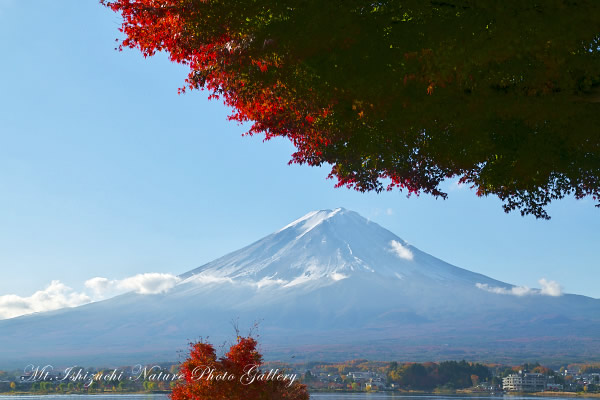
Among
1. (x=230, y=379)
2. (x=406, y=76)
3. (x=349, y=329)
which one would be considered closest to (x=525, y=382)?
(x=349, y=329)

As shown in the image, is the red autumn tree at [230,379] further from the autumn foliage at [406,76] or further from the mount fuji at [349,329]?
the mount fuji at [349,329]

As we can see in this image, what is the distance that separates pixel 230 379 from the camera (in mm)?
11406

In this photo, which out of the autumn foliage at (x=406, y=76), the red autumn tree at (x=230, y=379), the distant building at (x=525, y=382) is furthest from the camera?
the distant building at (x=525, y=382)

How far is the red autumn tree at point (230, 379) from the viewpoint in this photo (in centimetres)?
1129

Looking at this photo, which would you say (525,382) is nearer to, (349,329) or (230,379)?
(349,329)

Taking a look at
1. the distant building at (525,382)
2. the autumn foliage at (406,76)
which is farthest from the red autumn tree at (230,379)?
the distant building at (525,382)

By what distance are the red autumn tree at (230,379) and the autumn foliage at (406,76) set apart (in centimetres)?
562

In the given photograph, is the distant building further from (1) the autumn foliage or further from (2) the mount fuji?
(1) the autumn foliage

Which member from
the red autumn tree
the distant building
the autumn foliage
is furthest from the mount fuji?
the autumn foliage

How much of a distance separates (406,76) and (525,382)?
117m

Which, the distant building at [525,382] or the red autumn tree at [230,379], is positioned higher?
the red autumn tree at [230,379]

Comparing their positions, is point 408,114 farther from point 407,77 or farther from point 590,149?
point 590,149

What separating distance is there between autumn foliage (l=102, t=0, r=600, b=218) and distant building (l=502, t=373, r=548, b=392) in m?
112

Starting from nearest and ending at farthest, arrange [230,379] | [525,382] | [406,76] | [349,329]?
[406,76], [230,379], [525,382], [349,329]
